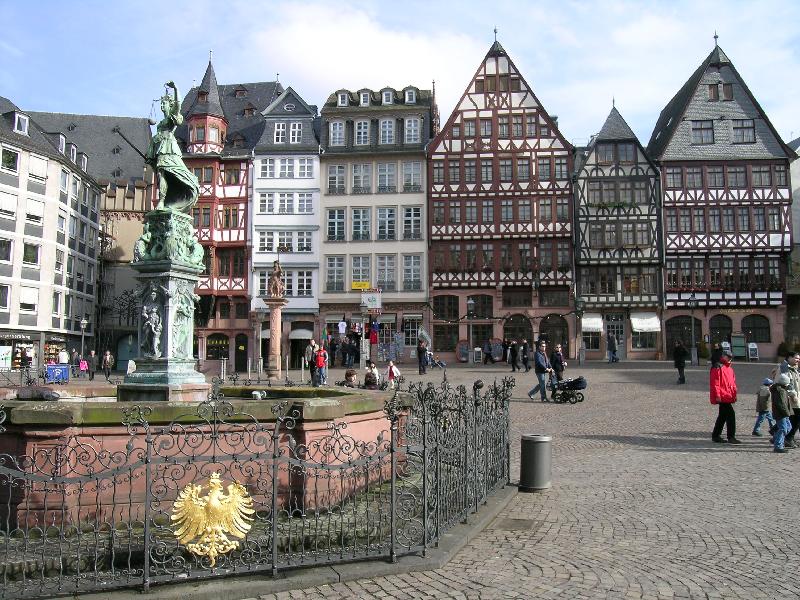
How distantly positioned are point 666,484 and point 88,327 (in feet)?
155

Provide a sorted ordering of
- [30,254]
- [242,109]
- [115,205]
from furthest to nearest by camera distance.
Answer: [115,205] < [242,109] < [30,254]

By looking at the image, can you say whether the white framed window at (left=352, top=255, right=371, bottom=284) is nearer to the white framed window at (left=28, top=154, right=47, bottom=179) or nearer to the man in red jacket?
the white framed window at (left=28, top=154, right=47, bottom=179)

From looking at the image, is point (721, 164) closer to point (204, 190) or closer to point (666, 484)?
point (204, 190)

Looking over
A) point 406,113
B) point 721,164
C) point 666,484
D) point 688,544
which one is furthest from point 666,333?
point 688,544

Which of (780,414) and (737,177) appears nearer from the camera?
(780,414)

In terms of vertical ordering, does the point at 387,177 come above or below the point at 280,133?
below

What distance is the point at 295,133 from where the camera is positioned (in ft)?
156

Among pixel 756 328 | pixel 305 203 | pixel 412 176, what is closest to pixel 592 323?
pixel 756 328

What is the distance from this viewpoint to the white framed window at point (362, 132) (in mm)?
47156

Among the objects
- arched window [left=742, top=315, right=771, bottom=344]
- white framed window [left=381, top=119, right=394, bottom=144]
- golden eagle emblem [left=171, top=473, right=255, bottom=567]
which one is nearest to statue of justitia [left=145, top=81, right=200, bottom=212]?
golden eagle emblem [left=171, top=473, right=255, bottom=567]

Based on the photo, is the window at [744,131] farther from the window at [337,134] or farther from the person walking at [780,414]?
the person walking at [780,414]

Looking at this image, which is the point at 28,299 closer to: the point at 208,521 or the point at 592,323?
the point at 592,323

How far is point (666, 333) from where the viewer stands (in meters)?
44.1

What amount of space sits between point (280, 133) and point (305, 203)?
5.22 m
